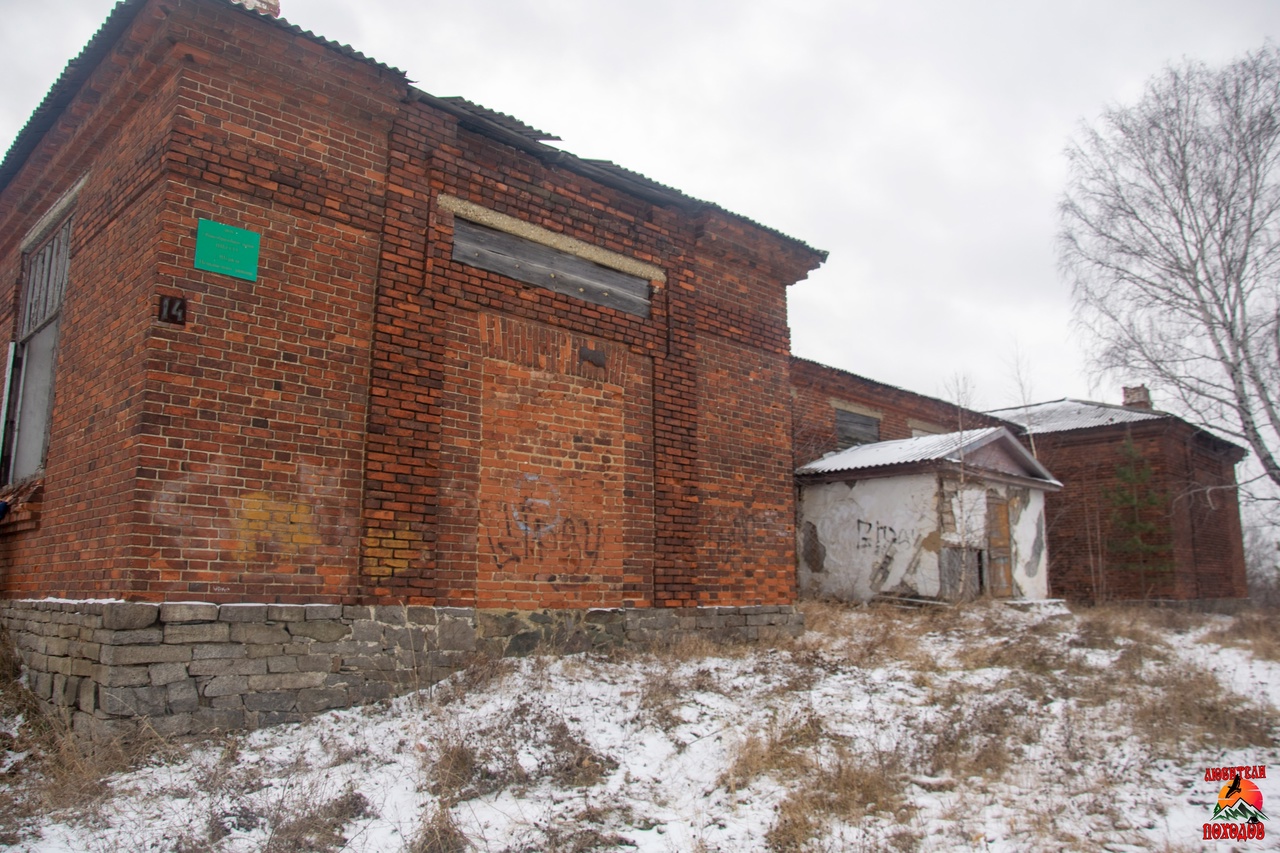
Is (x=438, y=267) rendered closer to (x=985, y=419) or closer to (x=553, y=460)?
(x=553, y=460)

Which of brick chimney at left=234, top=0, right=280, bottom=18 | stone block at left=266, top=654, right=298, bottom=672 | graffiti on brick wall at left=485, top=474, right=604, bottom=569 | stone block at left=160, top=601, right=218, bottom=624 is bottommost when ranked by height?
stone block at left=266, top=654, right=298, bottom=672

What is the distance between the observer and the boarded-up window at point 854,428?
18.0 m

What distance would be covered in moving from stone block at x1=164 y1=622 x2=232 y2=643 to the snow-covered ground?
2.25ft

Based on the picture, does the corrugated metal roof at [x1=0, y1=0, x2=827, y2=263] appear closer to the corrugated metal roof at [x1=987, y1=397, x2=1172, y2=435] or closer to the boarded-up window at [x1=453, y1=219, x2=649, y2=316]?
the boarded-up window at [x1=453, y1=219, x2=649, y2=316]

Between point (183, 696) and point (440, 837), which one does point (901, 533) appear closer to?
point (440, 837)

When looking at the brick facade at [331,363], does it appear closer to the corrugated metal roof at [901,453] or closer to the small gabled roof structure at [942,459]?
the small gabled roof structure at [942,459]

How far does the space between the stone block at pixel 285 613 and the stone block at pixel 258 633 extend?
0.05m

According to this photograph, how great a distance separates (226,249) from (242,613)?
2.71 meters

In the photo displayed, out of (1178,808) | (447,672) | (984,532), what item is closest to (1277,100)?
(984,532)

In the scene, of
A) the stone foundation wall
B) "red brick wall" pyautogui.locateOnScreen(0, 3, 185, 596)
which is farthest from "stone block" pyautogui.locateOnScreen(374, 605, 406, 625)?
"red brick wall" pyautogui.locateOnScreen(0, 3, 185, 596)

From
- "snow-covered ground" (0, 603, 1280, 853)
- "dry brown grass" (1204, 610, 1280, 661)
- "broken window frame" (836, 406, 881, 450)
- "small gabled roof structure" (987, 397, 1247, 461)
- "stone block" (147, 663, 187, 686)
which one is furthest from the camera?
"small gabled roof structure" (987, 397, 1247, 461)

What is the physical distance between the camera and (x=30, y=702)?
21.0 feet

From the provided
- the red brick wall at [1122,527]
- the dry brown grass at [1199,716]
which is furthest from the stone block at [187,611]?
the red brick wall at [1122,527]

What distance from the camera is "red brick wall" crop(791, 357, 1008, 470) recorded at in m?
17.0
